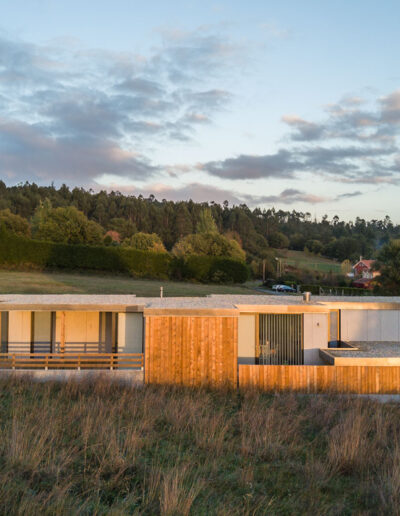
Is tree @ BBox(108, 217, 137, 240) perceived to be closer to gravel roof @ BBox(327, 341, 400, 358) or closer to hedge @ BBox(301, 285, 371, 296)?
hedge @ BBox(301, 285, 371, 296)

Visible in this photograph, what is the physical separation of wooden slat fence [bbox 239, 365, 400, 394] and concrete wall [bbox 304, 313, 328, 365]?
2040 millimetres

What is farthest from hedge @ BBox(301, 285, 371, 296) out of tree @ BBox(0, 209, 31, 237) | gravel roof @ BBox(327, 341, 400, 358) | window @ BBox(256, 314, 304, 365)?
tree @ BBox(0, 209, 31, 237)

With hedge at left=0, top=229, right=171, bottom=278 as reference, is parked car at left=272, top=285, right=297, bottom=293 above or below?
below

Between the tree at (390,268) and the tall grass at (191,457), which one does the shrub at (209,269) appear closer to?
the tree at (390,268)

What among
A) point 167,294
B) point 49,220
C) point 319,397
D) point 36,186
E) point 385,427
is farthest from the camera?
point 36,186

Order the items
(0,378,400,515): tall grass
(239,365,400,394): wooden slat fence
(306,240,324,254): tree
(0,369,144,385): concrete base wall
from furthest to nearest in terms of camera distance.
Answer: (306,240,324,254): tree → (0,369,144,385): concrete base wall → (239,365,400,394): wooden slat fence → (0,378,400,515): tall grass

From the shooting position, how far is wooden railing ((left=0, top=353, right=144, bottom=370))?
13.9 meters

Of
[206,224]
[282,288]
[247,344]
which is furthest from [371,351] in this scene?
[206,224]

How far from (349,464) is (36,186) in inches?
4386

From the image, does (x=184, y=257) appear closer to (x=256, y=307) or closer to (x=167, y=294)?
(x=167, y=294)

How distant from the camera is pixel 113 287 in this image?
38.9 metres

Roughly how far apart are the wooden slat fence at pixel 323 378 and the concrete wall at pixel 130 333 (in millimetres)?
4273

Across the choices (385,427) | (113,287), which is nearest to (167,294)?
(113,287)

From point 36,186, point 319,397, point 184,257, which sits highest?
point 36,186
